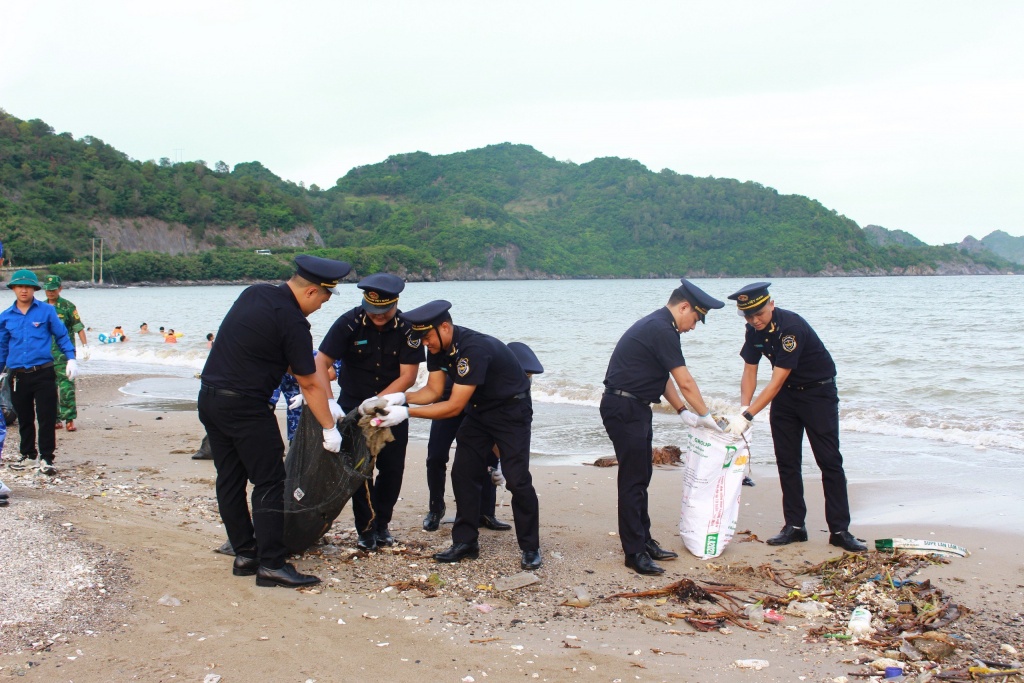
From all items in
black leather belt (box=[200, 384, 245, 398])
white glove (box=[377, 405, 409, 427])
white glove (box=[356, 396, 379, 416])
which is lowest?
white glove (box=[377, 405, 409, 427])

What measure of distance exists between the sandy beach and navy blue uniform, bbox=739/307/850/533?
1.13ft

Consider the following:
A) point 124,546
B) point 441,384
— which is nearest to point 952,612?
point 441,384

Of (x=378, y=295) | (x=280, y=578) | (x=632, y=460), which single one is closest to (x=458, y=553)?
(x=280, y=578)

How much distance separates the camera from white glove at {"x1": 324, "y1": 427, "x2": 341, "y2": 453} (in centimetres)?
473

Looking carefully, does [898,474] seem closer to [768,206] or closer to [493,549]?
[493,549]

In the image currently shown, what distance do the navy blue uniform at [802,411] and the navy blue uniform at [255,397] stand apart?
3159 mm

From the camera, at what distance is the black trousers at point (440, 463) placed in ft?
19.5

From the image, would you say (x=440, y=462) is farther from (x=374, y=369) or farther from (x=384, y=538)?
(x=374, y=369)

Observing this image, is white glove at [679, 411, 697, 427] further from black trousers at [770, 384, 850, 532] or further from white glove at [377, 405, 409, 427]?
white glove at [377, 405, 409, 427]

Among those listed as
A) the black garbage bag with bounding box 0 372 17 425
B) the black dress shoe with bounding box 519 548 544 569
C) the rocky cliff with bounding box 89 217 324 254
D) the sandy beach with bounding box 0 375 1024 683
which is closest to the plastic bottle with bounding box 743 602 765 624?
the sandy beach with bounding box 0 375 1024 683

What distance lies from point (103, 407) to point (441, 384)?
33.4 feet

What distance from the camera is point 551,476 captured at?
8359 millimetres

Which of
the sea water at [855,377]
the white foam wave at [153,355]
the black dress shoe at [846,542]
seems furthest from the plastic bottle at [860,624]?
the white foam wave at [153,355]

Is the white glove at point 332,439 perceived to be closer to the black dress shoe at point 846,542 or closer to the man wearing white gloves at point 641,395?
the man wearing white gloves at point 641,395
